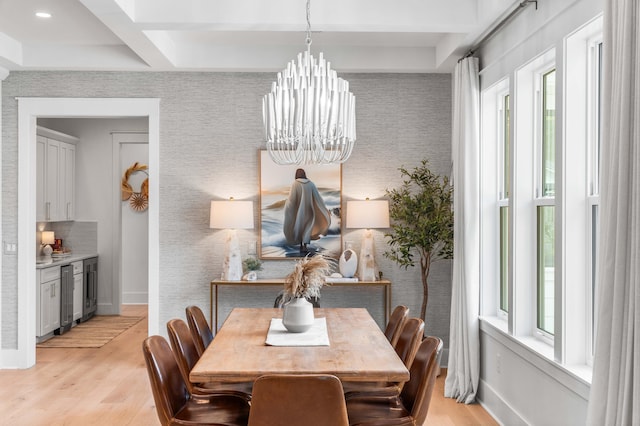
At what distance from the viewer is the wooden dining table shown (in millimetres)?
2732

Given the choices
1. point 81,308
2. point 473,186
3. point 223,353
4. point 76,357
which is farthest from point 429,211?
point 81,308

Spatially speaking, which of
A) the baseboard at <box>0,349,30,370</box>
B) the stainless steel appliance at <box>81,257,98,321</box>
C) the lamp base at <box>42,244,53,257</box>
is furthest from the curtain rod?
the stainless steel appliance at <box>81,257,98,321</box>

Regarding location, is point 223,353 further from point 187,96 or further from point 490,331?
point 187,96

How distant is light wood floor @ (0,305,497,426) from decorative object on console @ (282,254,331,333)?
1442 millimetres

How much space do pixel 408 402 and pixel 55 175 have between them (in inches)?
246

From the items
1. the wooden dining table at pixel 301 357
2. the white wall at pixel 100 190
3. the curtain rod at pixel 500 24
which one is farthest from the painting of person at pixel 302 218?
the white wall at pixel 100 190

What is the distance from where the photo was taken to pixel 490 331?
457 centimetres

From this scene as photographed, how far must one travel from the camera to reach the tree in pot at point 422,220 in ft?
17.5

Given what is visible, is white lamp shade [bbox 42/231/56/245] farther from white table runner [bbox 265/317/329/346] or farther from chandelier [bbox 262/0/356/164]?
chandelier [bbox 262/0/356/164]

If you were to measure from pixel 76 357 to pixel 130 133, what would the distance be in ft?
12.4

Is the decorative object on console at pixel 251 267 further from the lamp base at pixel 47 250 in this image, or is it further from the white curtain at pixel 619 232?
the white curtain at pixel 619 232

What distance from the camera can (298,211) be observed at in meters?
5.80

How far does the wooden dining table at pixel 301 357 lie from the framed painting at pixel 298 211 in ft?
6.27

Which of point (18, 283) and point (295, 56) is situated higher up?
point (295, 56)
